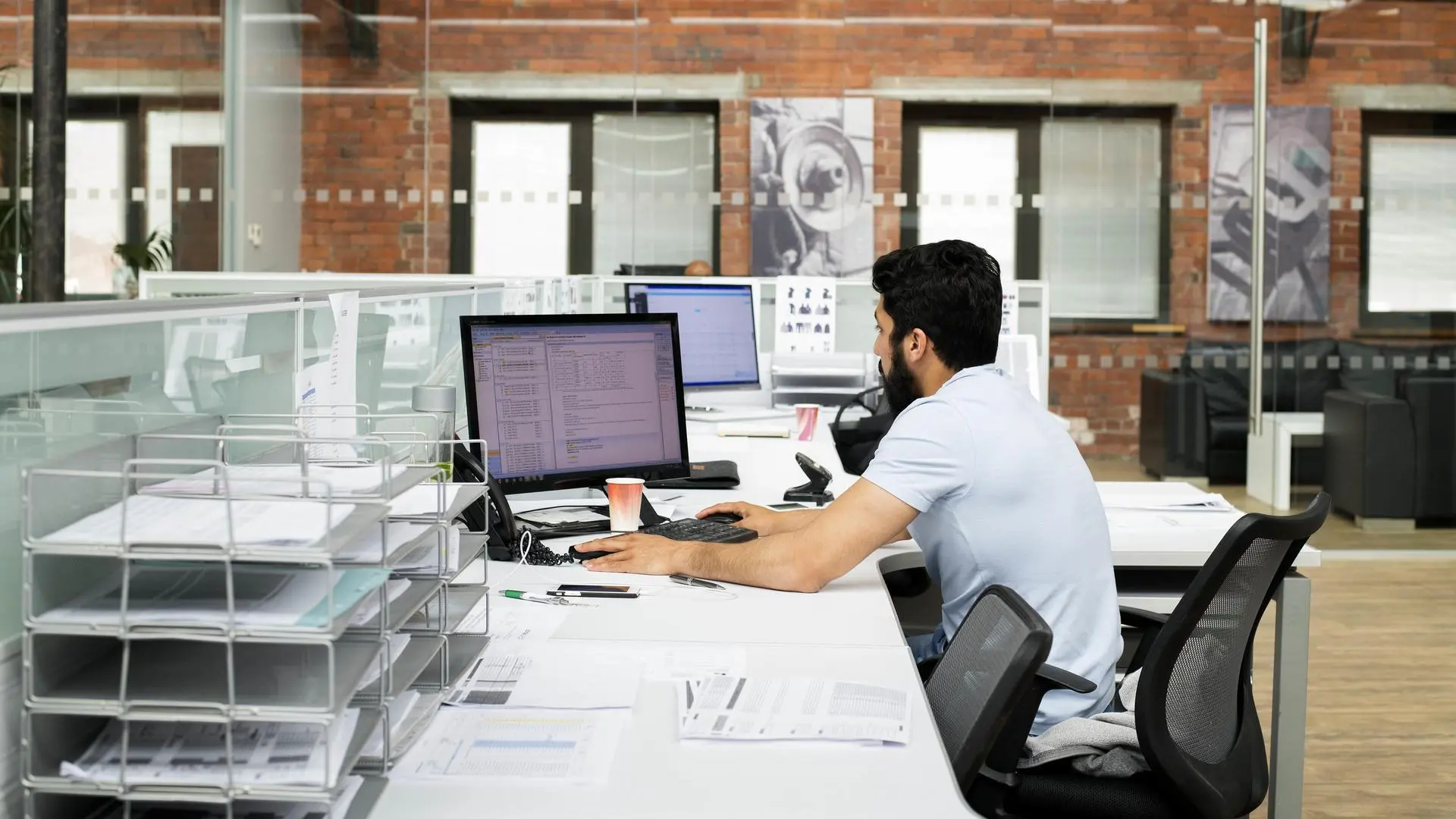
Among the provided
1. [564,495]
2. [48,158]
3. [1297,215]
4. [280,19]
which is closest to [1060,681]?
[564,495]

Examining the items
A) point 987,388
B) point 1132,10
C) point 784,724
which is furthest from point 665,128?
point 784,724

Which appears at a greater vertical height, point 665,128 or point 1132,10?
point 1132,10

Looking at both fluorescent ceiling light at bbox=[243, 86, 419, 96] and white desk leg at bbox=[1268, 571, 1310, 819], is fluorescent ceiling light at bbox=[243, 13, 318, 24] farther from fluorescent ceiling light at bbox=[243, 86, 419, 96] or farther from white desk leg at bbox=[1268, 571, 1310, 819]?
white desk leg at bbox=[1268, 571, 1310, 819]

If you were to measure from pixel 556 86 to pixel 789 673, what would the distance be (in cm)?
647

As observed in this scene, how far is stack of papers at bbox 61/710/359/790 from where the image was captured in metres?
1.03

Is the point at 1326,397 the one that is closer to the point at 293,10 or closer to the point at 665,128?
the point at 665,128

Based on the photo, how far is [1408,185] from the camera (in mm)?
6387

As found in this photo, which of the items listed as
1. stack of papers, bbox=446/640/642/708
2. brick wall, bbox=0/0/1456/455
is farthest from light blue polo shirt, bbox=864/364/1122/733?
brick wall, bbox=0/0/1456/455

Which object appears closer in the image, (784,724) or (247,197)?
(784,724)

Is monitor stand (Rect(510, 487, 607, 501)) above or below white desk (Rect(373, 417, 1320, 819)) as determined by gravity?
above

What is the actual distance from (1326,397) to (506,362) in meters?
5.42

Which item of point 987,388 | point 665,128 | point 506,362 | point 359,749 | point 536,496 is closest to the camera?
point 359,749

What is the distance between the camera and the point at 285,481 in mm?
1077

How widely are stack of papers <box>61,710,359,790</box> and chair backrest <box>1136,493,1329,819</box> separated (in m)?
1.08
